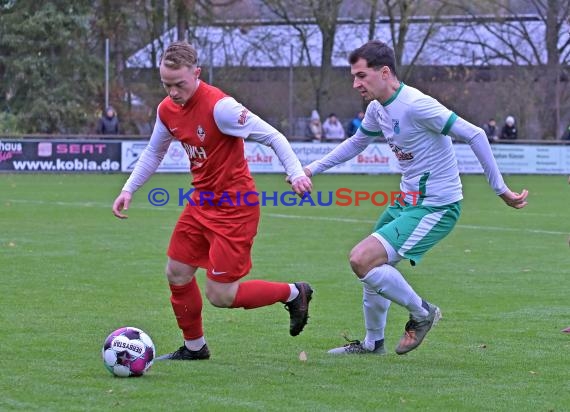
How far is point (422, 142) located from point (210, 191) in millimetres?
1261

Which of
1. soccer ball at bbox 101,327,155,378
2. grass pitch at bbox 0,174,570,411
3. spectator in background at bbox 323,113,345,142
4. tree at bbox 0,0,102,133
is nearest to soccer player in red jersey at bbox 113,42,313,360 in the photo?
grass pitch at bbox 0,174,570,411

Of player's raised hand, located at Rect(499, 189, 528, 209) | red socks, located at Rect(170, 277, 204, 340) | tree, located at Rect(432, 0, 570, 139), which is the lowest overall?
red socks, located at Rect(170, 277, 204, 340)

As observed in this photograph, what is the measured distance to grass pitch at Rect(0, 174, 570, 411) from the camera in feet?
19.2

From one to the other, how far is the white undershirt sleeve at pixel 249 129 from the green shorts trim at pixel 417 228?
69 cm

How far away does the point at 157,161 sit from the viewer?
23.6 feet

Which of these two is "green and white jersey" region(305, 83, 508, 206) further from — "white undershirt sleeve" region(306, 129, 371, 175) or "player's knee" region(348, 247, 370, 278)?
Answer: "player's knee" region(348, 247, 370, 278)

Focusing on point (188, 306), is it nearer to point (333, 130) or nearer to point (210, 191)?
point (210, 191)

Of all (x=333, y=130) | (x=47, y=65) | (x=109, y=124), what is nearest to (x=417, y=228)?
(x=109, y=124)

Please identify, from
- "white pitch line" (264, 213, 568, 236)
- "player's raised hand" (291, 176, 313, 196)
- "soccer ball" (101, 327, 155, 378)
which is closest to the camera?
"soccer ball" (101, 327, 155, 378)

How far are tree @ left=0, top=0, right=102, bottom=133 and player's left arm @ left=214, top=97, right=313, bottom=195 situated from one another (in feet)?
107

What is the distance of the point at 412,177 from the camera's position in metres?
6.99

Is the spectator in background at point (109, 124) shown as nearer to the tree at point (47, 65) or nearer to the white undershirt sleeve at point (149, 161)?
the tree at point (47, 65)

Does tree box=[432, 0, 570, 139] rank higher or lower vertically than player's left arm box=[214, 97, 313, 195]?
higher

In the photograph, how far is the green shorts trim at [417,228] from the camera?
6.88 m
